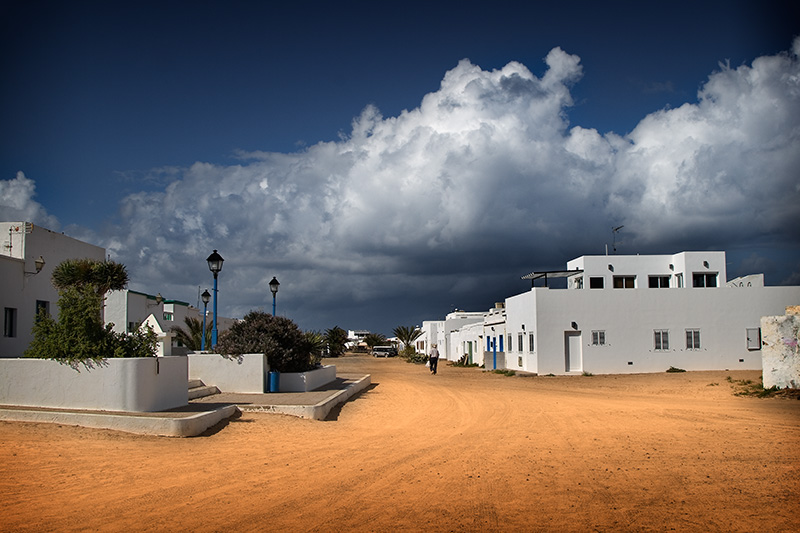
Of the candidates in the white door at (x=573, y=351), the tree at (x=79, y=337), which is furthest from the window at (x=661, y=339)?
the tree at (x=79, y=337)

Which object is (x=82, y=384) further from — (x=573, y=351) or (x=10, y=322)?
(x=573, y=351)

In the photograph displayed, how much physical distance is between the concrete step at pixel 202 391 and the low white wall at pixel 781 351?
18.0 m

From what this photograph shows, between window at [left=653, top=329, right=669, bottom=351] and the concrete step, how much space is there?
25.3 meters

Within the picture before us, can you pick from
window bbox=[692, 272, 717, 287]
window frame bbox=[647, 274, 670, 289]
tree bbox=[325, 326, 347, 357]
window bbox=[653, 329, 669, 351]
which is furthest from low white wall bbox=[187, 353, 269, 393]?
tree bbox=[325, 326, 347, 357]

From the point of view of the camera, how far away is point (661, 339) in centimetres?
3488

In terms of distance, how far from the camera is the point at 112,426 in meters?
11.1

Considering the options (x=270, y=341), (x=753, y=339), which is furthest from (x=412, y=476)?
(x=753, y=339)

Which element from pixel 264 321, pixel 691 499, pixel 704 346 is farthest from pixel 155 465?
pixel 704 346

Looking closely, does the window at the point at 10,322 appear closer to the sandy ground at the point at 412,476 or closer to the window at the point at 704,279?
the sandy ground at the point at 412,476

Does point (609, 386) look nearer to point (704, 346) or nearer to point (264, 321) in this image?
point (704, 346)

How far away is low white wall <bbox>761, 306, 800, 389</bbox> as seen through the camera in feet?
69.3

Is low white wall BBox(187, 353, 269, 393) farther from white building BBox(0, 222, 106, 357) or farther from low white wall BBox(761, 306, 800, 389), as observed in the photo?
low white wall BBox(761, 306, 800, 389)

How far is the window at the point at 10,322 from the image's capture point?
23.3 meters

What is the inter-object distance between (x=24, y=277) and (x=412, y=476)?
21.4m
